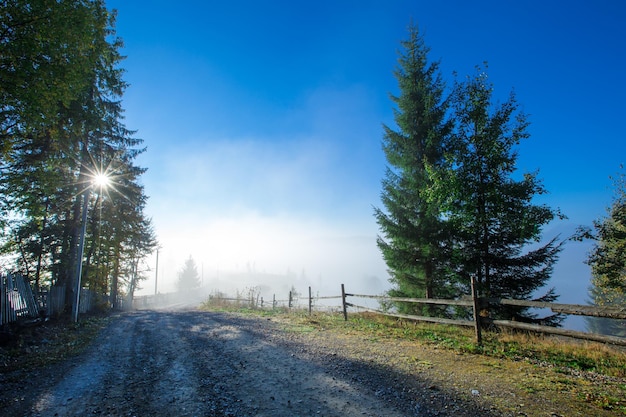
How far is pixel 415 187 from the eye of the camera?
13742 millimetres

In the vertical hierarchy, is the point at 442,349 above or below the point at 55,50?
below

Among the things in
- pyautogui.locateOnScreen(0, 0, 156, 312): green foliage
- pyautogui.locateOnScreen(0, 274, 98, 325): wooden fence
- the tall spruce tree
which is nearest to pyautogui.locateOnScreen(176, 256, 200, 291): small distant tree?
pyautogui.locateOnScreen(0, 0, 156, 312): green foliage

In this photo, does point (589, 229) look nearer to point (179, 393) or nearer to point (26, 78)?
point (179, 393)

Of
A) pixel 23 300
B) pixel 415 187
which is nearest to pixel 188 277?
pixel 23 300

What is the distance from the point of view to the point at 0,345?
27.7 feet

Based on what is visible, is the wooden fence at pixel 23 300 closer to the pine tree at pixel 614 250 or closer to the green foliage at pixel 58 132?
the green foliage at pixel 58 132

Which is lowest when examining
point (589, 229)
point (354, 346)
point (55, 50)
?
point (354, 346)

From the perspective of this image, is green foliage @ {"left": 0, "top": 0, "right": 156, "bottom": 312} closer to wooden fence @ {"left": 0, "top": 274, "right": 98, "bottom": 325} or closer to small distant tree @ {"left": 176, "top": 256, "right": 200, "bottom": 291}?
wooden fence @ {"left": 0, "top": 274, "right": 98, "bottom": 325}

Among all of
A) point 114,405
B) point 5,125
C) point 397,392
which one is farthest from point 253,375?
point 5,125

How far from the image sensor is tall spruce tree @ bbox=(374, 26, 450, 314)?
1323cm

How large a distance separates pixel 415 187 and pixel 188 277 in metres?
89.4

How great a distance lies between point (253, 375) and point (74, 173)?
753 inches

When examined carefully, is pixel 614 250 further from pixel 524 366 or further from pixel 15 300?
pixel 15 300

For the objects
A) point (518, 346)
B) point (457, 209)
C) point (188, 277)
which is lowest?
point (188, 277)
